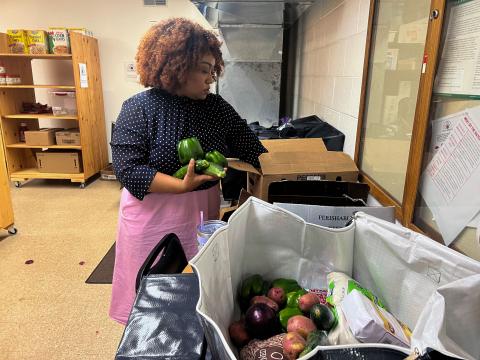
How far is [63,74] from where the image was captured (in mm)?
4602

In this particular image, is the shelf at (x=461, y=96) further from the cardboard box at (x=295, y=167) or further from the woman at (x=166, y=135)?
the woman at (x=166, y=135)

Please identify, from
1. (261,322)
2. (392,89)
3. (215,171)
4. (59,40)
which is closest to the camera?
(261,322)

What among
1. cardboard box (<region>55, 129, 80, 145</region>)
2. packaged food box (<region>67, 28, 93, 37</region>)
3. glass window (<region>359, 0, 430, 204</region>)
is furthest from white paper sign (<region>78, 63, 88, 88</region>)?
glass window (<region>359, 0, 430, 204</region>)

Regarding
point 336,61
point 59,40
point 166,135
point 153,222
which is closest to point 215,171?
point 166,135

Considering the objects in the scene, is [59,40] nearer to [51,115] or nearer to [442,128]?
→ [51,115]

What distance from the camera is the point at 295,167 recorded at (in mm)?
1596

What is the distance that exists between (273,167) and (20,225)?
8.91 ft

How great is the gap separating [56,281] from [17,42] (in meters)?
2.98

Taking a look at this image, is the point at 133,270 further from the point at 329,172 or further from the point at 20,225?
the point at 20,225

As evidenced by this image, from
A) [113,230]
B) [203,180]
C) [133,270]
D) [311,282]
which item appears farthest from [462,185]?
[113,230]

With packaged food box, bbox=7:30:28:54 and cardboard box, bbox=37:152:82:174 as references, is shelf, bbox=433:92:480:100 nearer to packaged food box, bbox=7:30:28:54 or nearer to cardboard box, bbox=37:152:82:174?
cardboard box, bbox=37:152:82:174

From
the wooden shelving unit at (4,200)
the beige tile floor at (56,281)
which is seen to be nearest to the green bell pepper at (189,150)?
the beige tile floor at (56,281)

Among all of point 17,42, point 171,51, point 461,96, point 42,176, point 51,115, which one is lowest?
point 42,176

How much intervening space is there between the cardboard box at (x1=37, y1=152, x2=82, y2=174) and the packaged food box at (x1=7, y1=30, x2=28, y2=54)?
1155mm
